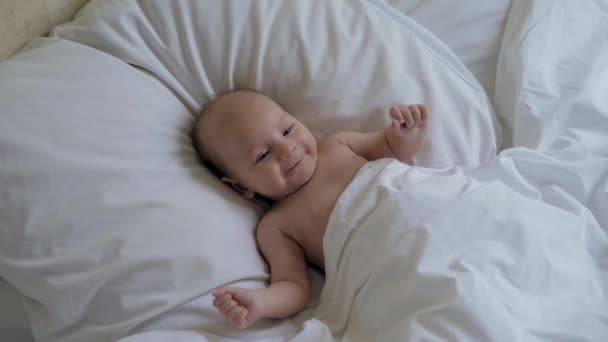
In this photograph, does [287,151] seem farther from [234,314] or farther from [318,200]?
[234,314]

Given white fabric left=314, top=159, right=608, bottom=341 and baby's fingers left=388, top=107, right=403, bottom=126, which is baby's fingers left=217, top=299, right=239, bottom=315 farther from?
baby's fingers left=388, top=107, right=403, bottom=126

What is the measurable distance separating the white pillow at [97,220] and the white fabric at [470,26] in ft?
1.99

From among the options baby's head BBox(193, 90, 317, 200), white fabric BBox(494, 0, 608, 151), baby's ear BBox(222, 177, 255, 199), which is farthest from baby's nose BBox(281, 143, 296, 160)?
white fabric BBox(494, 0, 608, 151)

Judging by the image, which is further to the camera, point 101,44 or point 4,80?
point 101,44

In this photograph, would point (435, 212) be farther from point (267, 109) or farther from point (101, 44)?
point (101, 44)

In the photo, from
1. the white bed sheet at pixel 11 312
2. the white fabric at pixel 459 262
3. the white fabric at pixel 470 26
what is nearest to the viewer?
the white fabric at pixel 459 262

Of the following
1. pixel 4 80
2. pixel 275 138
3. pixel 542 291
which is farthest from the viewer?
pixel 275 138

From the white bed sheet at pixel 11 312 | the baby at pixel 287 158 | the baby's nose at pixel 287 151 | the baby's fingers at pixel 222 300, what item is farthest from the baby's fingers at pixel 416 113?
the white bed sheet at pixel 11 312

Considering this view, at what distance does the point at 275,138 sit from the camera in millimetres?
1029

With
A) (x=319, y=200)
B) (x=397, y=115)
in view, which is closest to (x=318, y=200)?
(x=319, y=200)

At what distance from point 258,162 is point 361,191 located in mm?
194

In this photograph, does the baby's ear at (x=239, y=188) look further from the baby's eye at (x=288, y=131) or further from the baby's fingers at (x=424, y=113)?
the baby's fingers at (x=424, y=113)

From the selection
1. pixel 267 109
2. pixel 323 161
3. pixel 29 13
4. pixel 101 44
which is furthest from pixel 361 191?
pixel 29 13

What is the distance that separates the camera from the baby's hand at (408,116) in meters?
1.01
